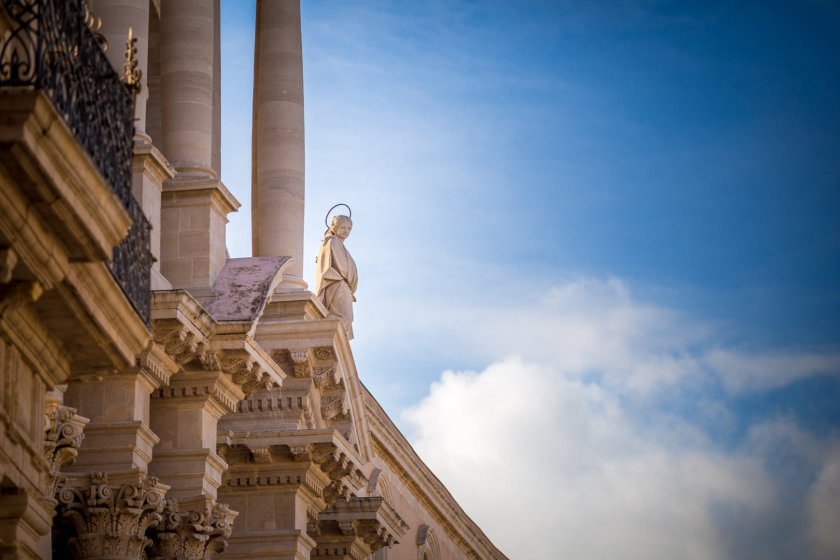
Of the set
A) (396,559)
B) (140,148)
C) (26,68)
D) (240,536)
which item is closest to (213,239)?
(140,148)

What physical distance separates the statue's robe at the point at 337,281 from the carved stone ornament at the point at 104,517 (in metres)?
10.0

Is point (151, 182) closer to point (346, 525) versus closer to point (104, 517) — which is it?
point (104, 517)

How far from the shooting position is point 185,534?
59.8 feet

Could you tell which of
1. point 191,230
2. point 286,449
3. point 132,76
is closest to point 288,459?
point 286,449

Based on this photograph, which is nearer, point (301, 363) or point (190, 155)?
point (301, 363)

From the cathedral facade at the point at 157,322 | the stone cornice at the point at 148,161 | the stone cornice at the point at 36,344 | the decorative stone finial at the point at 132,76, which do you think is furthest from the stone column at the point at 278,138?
the stone cornice at the point at 36,344

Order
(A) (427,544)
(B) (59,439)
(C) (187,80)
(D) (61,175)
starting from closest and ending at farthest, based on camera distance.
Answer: (D) (61,175) < (B) (59,439) < (C) (187,80) < (A) (427,544)

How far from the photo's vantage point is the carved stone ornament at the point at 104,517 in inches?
656

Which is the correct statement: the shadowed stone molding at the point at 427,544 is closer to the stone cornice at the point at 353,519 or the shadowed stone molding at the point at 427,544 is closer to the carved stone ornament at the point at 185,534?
the stone cornice at the point at 353,519

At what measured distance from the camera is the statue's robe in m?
26.9

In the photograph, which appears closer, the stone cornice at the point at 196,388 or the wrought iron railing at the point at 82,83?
the wrought iron railing at the point at 82,83

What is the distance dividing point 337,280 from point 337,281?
2 centimetres

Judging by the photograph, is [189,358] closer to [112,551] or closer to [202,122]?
[112,551]

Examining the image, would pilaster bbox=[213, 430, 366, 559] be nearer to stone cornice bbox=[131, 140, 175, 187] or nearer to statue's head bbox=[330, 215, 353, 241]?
stone cornice bbox=[131, 140, 175, 187]
